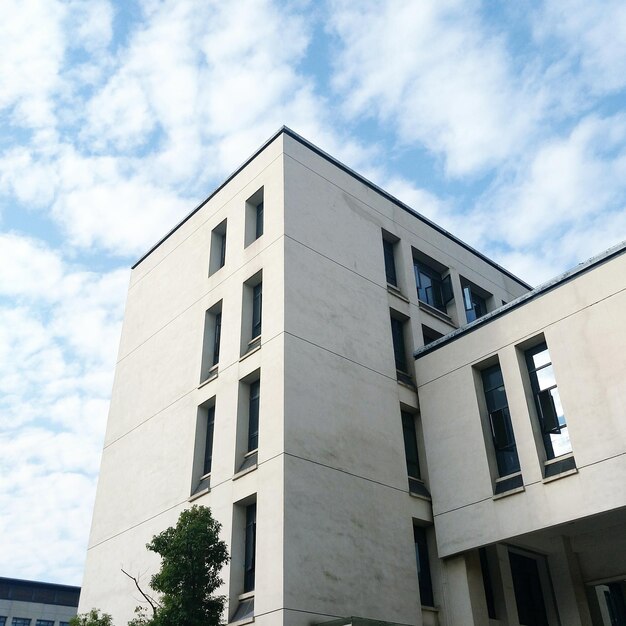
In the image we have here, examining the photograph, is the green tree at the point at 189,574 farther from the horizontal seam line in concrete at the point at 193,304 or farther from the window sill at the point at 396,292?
the window sill at the point at 396,292

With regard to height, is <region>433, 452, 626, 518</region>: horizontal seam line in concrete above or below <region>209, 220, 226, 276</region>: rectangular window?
below

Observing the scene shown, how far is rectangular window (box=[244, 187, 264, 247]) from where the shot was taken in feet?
82.0

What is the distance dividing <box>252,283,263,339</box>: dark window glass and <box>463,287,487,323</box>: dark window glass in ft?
30.0

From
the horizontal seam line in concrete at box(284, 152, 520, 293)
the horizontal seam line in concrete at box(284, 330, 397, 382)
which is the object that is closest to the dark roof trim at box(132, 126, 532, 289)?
the horizontal seam line in concrete at box(284, 152, 520, 293)

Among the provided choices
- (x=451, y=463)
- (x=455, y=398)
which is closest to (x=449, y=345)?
(x=455, y=398)

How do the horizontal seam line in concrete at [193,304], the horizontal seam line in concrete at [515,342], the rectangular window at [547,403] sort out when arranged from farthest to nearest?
the horizontal seam line in concrete at [193,304] < the horizontal seam line in concrete at [515,342] < the rectangular window at [547,403]

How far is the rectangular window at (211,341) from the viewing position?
23500mm

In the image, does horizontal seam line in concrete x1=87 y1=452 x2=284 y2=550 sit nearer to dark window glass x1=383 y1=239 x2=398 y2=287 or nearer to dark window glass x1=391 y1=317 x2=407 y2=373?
dark window glass x1=391 y1=317 x2=407 y2=373

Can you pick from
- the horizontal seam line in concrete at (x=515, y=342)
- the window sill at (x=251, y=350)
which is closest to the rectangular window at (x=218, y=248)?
the window sill at (x=251, y=350)

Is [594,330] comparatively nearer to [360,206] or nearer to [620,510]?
[620,510]

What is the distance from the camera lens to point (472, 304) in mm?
29391

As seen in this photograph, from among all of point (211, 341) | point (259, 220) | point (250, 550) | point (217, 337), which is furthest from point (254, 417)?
point (259, 220)

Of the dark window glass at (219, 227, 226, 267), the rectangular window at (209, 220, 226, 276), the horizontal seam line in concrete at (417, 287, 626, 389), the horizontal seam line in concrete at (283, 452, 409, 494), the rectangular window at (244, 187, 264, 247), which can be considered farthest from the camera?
the dark window glass at (219, 227, 226, 267)

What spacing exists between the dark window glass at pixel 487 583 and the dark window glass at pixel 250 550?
6673 mm
